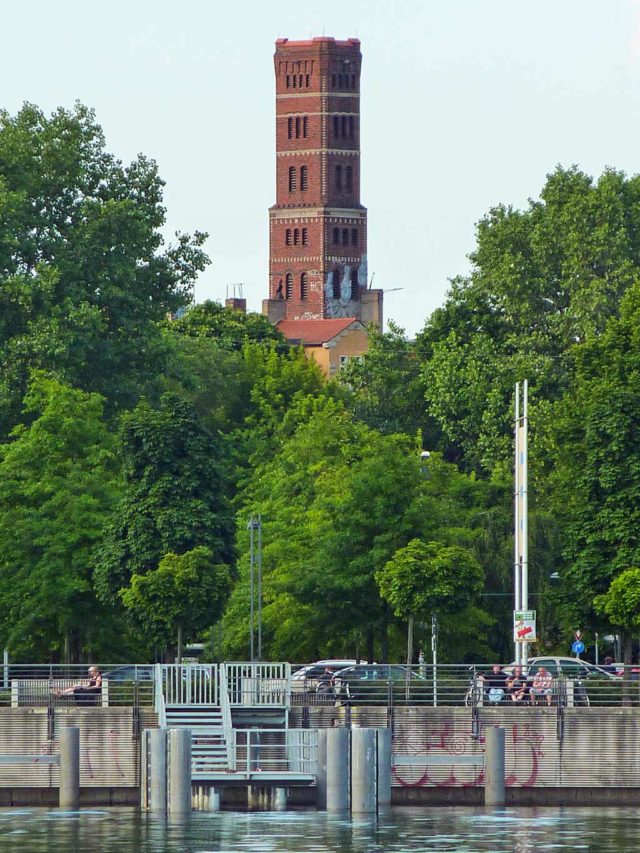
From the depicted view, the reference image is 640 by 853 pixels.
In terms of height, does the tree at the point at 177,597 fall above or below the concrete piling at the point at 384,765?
above

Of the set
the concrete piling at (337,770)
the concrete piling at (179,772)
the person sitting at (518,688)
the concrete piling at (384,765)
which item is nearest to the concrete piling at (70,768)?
the concrete piling at (179,772)

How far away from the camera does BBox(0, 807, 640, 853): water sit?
49188 mm

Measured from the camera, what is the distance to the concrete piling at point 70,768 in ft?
184

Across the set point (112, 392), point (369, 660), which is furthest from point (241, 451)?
point (369, 660)

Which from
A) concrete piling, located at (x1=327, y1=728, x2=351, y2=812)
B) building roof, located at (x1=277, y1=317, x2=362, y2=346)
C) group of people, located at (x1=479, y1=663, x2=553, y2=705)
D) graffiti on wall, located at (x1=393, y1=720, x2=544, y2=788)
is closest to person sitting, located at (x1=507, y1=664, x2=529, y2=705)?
group of people, located at (x1=479, y1=663, x2=553, y2=705)

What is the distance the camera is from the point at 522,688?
60.3 meters

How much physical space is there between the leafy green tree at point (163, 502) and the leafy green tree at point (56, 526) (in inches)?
111

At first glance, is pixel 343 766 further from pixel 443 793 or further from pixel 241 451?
pixel 241 451

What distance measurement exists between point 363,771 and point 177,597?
12966mm

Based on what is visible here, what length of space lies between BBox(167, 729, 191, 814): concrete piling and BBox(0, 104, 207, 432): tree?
34.2m

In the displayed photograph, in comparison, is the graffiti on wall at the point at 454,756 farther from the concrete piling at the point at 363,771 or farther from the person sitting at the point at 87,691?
the person sitting at the point at 87,691

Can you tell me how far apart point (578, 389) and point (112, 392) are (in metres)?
15.4

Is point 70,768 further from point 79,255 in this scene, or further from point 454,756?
point 79,255

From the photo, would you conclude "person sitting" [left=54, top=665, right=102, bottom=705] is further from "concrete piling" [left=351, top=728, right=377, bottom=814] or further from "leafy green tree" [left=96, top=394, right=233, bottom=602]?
"leafy green tree" [left=96, top=394, right=233, bottom=602]
